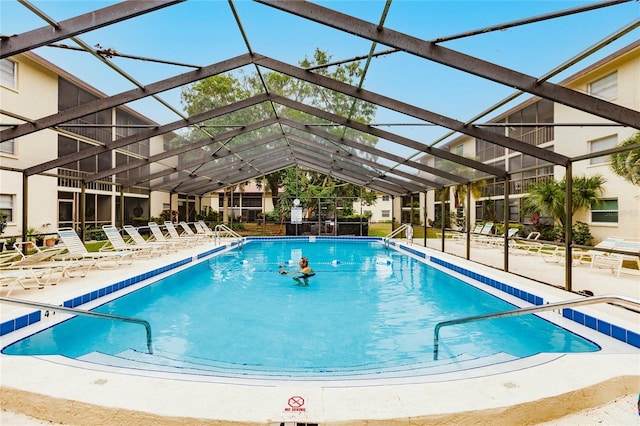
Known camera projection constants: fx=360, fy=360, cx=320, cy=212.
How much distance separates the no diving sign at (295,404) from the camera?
2258 mm

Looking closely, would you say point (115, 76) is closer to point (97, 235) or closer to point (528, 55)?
point (528, 55)

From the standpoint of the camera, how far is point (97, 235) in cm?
1448

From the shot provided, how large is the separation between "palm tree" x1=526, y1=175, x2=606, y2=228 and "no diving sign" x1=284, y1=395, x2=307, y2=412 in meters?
11.0

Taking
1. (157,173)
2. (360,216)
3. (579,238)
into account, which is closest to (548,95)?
(579,238)

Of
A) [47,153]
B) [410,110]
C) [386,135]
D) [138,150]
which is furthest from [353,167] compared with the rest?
[138,150]

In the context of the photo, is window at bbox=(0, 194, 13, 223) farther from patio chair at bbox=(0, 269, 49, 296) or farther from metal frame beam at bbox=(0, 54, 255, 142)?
patio chair at bbox=(0, 269, 49, 296)

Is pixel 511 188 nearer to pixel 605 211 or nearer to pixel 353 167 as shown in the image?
pixel 605 211

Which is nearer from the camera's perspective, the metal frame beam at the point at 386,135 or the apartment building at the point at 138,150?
the apartment building at the point at 138,150

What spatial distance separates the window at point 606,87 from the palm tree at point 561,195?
22.8 feet

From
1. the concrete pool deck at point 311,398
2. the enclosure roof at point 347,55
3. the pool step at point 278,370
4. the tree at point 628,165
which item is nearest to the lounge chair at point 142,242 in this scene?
the enclosure roof at point 347,55

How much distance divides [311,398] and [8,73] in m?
15.1

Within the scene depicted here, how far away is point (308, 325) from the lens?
5500 mm

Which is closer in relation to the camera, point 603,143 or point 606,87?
point 606,87

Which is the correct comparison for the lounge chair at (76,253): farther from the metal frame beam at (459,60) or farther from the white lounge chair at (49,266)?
the metal frame beam at (459,60)
